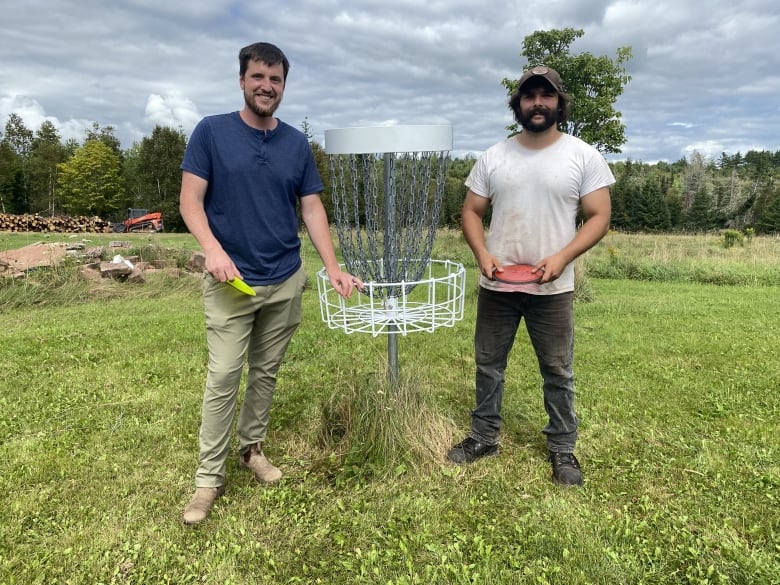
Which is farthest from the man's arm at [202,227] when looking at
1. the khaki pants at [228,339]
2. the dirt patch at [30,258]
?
the dirt patch at [30,258]

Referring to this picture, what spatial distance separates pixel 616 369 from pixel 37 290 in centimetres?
769

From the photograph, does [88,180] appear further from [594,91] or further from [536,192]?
[536,192]

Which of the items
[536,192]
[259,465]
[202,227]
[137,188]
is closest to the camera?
[202,227]

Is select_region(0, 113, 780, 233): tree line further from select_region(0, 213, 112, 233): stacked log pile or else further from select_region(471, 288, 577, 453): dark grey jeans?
select_region(471, 288, 577, 453): dark grey jeans

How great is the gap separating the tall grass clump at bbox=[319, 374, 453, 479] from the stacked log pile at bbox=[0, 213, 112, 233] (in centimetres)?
2371

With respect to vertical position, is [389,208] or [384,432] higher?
[389,208]

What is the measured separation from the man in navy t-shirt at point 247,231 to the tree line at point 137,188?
2308cm

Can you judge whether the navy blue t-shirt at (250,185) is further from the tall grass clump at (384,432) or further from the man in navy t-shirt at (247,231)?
the tall grass clump at (384,432)

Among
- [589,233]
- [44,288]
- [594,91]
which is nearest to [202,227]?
[589,233]

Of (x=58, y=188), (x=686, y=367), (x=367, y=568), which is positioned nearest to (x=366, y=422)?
(x=367, y=568)

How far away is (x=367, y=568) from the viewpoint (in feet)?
6.99

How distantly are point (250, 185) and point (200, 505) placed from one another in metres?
1.53

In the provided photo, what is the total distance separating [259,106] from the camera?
2.29m

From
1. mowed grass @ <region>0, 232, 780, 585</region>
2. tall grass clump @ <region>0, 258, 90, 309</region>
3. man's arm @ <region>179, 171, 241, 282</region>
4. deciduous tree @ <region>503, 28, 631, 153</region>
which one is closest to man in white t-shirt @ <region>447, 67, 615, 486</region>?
mowed grass @ <region>0, 232, 780, 585</region>
